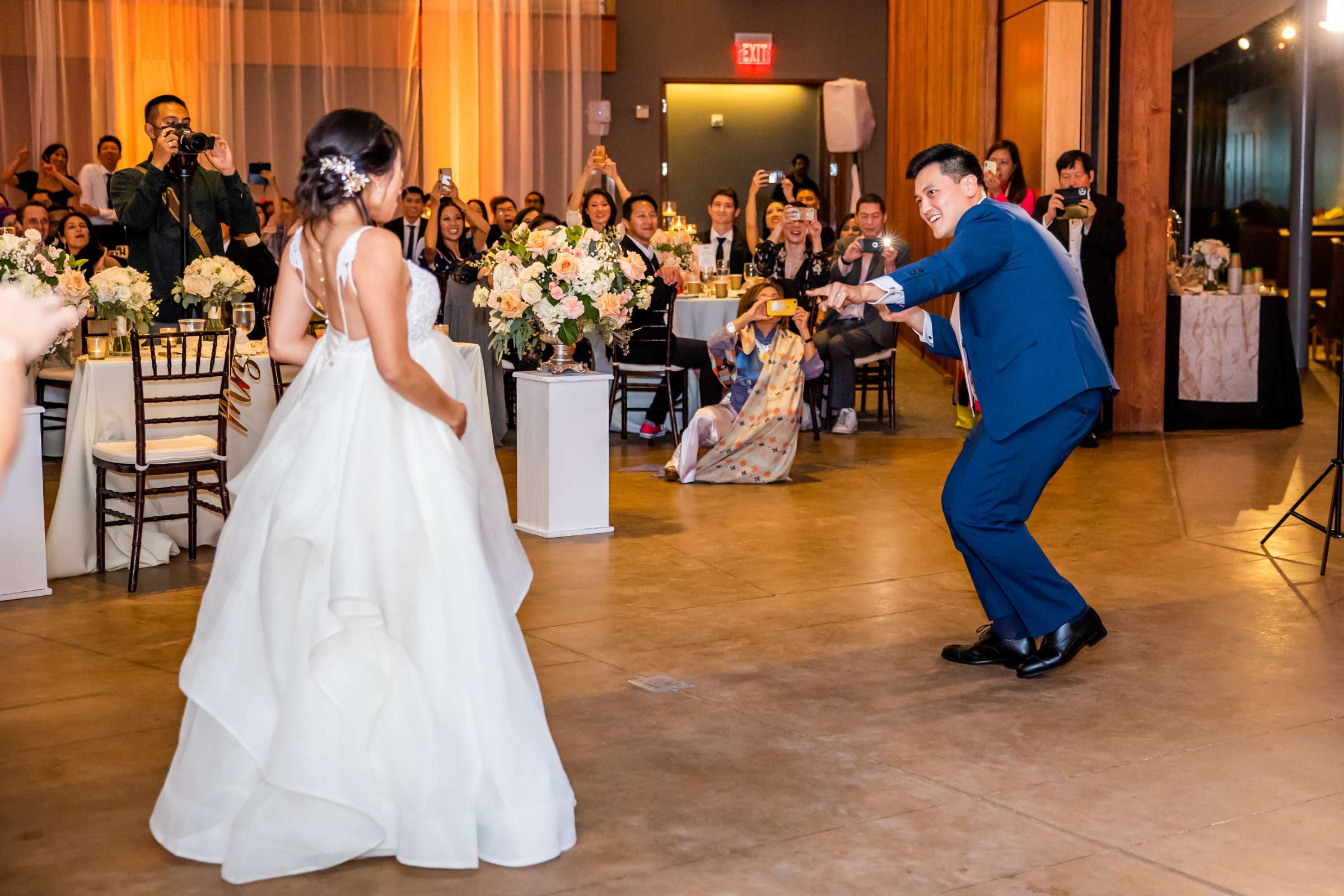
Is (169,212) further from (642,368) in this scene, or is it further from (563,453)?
(642,368)

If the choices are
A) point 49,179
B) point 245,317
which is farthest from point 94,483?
point 49,179

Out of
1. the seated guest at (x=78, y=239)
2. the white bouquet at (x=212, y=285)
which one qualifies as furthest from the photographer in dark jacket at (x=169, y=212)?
the seated guest at (x=78, y=239)

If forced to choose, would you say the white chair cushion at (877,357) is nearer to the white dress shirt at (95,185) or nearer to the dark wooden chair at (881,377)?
the dark wooden chair at (881,377)

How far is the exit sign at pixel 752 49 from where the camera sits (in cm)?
1439

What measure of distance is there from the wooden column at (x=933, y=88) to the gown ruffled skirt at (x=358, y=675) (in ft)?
24.7

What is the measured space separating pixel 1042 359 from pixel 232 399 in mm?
3492

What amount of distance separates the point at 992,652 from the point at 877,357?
5233 mm

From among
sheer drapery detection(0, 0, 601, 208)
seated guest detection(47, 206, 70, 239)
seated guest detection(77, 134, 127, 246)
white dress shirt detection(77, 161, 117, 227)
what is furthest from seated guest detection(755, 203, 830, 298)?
white dress shirt detection(77, 161, 117, 227)

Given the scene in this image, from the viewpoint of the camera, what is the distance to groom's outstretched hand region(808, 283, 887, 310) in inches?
145

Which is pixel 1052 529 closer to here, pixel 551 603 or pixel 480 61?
pixel 551 603

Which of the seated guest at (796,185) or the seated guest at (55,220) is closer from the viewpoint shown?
the seated guest at (55,220)

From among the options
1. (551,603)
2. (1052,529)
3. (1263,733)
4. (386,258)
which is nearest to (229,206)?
(551,603)

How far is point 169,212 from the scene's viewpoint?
6969mm

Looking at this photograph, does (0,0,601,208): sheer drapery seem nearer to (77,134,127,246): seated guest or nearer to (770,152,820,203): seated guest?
(77,134,127,246): seated guest
